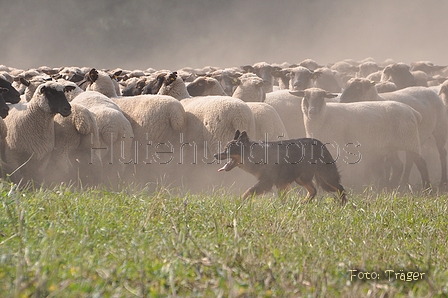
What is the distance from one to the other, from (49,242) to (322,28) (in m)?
46.4

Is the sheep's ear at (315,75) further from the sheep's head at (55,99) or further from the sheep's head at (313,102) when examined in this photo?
the sheep's head at (55,99)

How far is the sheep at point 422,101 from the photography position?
37.2ft

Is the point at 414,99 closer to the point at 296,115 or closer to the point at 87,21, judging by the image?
the point at 296,115

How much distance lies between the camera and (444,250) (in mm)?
4008

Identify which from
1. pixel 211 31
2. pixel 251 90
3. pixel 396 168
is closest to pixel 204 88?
pixel 251 90

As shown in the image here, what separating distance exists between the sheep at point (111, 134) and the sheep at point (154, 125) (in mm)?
229

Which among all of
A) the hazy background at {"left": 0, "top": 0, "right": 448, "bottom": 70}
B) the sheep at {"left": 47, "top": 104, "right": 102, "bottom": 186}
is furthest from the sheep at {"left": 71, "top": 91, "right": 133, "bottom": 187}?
the hazy background at {"left": 0, "top": 0, "right": 448, "bottom": 70}

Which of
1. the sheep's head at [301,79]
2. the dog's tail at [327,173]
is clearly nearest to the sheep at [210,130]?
the dog's tail at [327,173]

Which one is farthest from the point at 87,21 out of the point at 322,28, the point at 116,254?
the point at 116,254

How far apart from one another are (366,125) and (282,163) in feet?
12.3

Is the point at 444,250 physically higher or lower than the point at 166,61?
higher

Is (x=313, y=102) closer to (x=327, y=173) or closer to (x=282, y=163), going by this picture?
(x=327, y=173)

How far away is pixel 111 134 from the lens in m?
8.12

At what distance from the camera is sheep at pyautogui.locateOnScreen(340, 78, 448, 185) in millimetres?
11352
